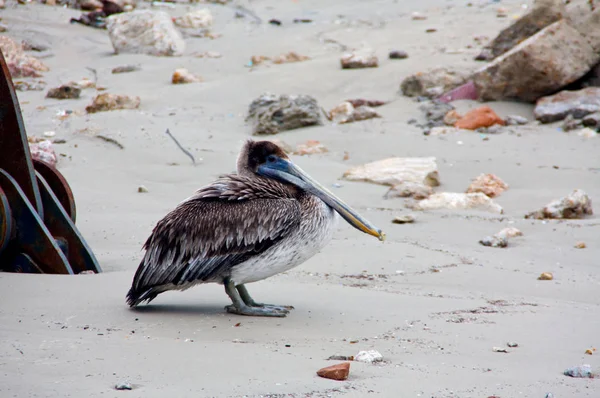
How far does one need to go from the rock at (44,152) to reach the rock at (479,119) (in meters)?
4.50

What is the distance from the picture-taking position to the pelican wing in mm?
4199

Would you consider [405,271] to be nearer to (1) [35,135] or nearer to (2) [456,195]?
(2) [456,195]

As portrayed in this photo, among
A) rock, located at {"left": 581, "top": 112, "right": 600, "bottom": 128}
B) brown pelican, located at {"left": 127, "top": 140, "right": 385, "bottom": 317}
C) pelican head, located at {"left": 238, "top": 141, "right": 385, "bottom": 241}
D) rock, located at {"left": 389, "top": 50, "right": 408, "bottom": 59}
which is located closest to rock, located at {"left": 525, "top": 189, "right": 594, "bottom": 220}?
rock, located at {"left": 581, "top": 112, "right": 600, "bottom": 128}

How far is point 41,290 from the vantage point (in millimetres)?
4383

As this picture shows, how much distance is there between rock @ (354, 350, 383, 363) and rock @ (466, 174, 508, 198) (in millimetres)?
4304

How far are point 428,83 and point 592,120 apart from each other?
226 centimetres

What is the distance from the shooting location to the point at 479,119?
9.32m

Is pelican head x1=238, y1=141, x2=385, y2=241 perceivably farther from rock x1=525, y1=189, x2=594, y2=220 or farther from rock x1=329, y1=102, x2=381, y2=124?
rock x1=329, y1=102, x2=381, y2=124

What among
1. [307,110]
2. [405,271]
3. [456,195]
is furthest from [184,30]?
[405,271]

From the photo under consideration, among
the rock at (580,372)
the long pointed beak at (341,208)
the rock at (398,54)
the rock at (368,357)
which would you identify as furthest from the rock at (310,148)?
the rock at (580,372)

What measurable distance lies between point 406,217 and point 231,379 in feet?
12.6

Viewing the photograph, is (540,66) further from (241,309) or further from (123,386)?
(123,386)

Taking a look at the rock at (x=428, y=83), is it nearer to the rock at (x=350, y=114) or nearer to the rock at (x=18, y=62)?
the rock at (x=350, y=114)

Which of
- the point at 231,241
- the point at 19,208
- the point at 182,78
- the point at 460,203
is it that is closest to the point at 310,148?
the point at 460,203
